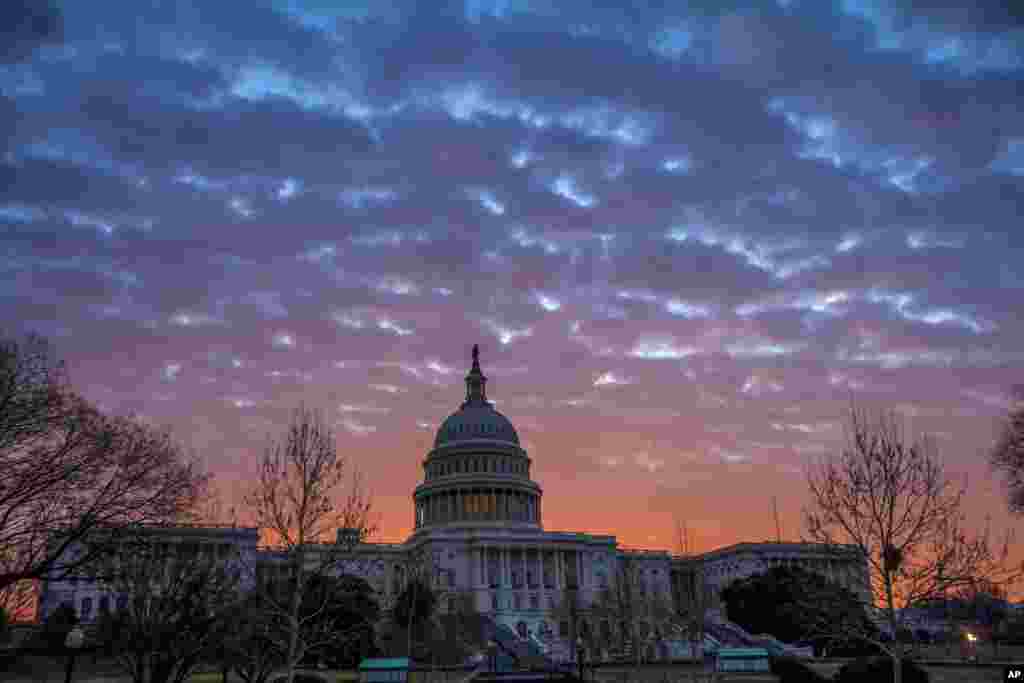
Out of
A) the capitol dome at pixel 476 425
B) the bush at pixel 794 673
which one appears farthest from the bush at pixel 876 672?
the capitol dome at pixel 476 425

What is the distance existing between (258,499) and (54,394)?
9.43 meters

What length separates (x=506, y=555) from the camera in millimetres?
132250

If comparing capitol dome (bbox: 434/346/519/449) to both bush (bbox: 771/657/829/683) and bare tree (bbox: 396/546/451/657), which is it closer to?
bare tree (bbox: 396/546/451/657)

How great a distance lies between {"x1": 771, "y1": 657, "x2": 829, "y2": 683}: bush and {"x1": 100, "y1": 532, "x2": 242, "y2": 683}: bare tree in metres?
30.1

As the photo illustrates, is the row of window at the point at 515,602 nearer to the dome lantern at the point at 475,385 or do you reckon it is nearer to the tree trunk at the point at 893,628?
the dome lantern at the point at 475,385

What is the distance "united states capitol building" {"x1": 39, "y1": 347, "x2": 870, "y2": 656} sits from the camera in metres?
123

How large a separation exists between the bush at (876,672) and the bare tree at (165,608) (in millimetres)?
30296

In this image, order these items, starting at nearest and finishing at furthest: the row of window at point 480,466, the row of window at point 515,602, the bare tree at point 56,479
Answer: the bare tree at point 56,479 → the row of window at point 515,602 → the row of window at point 480,466

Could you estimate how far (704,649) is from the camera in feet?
301

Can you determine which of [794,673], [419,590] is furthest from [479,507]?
[794,673]

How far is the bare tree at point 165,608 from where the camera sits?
32.4 metres

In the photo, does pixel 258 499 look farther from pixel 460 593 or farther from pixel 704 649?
pixel 460 593

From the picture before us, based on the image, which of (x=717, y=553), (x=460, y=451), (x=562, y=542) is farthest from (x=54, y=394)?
(x=717, y=553)

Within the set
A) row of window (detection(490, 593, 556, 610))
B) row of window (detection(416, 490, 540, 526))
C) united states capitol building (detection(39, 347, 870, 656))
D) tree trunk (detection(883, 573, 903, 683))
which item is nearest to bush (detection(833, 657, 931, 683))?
tree trunk (detection(883, 573, 903, 683))
